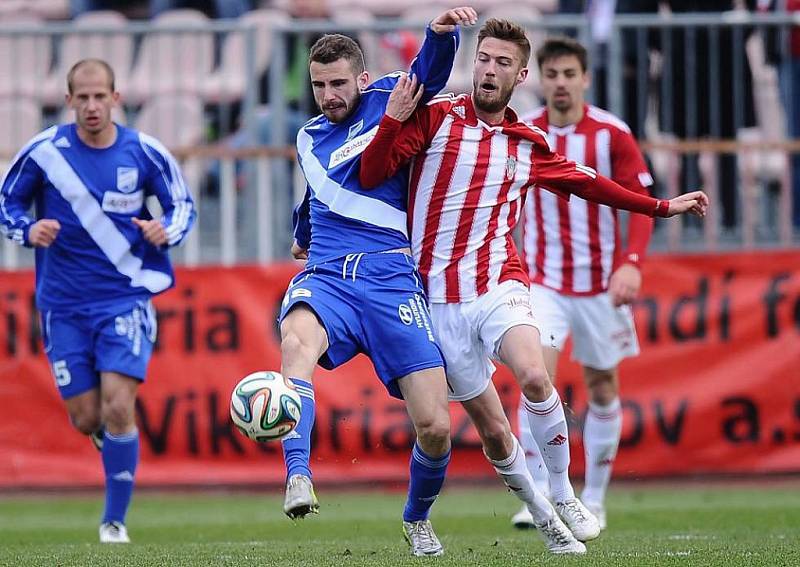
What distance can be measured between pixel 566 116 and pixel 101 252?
2.91 m

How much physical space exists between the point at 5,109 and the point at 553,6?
17.7ft

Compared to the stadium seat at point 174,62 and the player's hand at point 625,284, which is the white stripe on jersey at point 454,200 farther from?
the stadium seat at point 174,62

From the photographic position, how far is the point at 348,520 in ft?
33.6

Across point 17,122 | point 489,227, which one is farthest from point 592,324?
point 17,122

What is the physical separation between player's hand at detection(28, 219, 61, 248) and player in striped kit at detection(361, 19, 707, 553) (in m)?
2.32

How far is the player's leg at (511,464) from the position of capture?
23.9 ft

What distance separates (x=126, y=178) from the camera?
902 cm

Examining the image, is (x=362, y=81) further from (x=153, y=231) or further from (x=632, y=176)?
(x=632, y=176)

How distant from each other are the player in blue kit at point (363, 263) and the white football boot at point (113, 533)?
7.00 ft

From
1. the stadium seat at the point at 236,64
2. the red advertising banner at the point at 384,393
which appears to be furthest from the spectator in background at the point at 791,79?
the stadium seat at the point at 236,64

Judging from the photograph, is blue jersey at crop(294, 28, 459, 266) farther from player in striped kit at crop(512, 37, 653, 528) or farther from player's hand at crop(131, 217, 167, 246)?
player in striped kit at crop(512, 37, 653, 528)

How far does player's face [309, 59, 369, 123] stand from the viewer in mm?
7062

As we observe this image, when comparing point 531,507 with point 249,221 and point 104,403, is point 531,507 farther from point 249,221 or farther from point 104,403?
point 249,221

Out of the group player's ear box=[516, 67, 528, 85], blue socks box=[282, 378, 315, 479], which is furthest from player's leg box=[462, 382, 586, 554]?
player's ear box=[516, 67, 528, 85]
